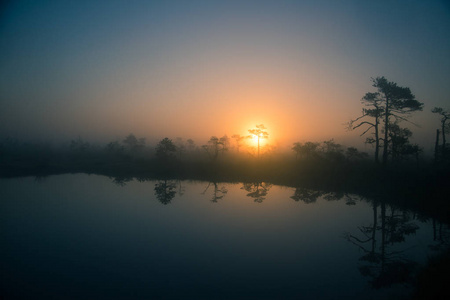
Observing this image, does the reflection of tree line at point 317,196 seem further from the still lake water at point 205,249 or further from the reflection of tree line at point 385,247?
the reflection of tree line at point 385,247

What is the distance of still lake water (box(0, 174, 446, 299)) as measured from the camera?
7648 mm

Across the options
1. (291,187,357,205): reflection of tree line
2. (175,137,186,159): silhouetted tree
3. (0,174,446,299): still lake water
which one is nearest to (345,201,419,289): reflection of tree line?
(0,174,446,299): still lake water

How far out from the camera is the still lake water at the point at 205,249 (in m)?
7.65

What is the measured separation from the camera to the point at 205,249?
1073 centimetres

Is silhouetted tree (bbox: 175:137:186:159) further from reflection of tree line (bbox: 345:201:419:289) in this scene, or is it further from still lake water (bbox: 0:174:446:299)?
reflection of tree line (bbox: 345:201:419:289)

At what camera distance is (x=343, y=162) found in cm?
A: 3347

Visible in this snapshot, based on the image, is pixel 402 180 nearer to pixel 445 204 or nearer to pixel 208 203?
pixel 445 204

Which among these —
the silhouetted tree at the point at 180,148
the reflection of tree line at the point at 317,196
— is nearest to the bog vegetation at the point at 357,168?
the reflection of tree line at the point at 317,196

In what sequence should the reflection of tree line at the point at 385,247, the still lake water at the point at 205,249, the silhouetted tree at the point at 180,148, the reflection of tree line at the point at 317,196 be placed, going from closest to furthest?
the still lake water at the point at 205,249
the reflection of tree line at the point at 385,247
the reflection of tree line at the point at 317,196
the silhouetted tree at the point at 180,148

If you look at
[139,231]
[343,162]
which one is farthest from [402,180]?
[139,231]

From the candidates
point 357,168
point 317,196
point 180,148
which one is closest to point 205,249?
point 317,196

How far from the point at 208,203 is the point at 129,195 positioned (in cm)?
931

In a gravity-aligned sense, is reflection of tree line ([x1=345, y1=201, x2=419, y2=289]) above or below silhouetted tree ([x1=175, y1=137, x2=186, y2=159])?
below

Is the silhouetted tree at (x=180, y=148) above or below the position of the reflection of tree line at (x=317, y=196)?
above
